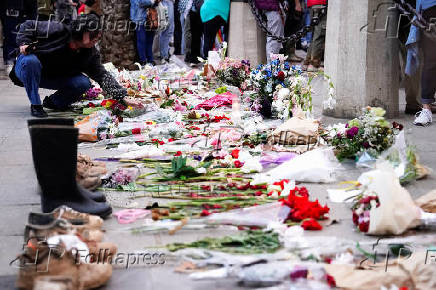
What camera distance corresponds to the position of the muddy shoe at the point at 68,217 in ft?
10.6

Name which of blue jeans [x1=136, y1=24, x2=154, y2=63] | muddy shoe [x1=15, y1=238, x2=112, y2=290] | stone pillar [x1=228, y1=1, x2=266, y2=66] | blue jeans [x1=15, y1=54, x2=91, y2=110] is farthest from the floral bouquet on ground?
blue jeans [x1=136, y1=24, x2=154, y2=63]

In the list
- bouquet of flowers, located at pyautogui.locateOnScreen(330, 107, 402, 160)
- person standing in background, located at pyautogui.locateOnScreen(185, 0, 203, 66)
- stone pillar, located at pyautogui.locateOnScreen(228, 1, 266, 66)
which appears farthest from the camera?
person standing in background, located at pyautogui.locateOnScreen(185, 0, 203, 66)

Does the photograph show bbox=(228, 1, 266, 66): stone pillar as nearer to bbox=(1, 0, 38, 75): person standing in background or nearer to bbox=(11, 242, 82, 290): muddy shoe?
bbox=(1, 0, 38, 75): person standing in background

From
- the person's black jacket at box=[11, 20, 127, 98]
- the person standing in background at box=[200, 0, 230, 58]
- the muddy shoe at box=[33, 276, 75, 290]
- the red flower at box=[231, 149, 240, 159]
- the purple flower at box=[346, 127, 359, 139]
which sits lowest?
the muddy shoe at box=[33, 276, 75, 290]

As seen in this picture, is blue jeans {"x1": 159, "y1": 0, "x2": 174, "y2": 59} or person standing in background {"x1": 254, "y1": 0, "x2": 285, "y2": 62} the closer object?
person standing in background {"x1": 254, "y1": 0, "x2": 285, "y2": 62}

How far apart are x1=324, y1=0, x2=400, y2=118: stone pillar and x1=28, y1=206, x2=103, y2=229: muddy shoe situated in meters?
3.97

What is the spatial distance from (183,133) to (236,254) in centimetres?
315

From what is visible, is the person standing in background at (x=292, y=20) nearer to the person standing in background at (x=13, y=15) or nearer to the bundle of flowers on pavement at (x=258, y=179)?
the person standing in background at (x=13, y=15)

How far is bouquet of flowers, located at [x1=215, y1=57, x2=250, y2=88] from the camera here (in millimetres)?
8703

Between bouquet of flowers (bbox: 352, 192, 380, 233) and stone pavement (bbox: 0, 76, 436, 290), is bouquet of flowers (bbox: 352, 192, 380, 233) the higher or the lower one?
the higher one

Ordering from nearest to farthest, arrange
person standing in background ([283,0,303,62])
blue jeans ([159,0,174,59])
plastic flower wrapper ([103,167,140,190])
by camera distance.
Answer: plastic flower wrapper ([103,167,140,190]) → person standing in background ([283,0,303,62]) → blue jeans ([159,0,174,59])

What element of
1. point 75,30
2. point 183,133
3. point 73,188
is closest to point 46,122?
point 73,188

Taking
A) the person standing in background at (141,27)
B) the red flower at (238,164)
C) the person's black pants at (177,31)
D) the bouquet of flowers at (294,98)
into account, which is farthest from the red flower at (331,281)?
the person's black pants at (177,31)

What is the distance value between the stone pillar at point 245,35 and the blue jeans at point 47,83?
3192 mm
